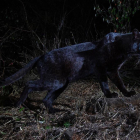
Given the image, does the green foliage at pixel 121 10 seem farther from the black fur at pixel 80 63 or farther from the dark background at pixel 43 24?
the black fur at pixel 80 63

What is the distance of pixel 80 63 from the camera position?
104 inches

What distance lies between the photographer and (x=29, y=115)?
2.68 metres

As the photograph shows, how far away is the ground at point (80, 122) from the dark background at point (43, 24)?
9.19 feet

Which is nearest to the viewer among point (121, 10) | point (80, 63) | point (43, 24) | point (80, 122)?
point (80, 122)

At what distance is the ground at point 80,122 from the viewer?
6.00 feet

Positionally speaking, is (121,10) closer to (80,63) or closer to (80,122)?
(80,63)

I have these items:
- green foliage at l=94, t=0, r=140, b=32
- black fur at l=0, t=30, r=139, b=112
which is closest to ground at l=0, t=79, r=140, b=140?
black fur at l=0, t=30, r=139, b=112

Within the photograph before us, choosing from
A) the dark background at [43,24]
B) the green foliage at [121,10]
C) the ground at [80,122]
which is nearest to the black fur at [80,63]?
the ground at [80,122]

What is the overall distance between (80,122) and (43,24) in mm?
4837

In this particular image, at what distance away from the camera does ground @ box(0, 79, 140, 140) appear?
1.83 m

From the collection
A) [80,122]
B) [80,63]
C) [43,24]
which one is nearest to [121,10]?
[43,24]

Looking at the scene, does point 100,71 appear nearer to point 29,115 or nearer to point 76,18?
point 29,115

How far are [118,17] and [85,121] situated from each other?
3.42 m

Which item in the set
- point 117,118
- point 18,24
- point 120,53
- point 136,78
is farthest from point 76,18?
point 117,118
